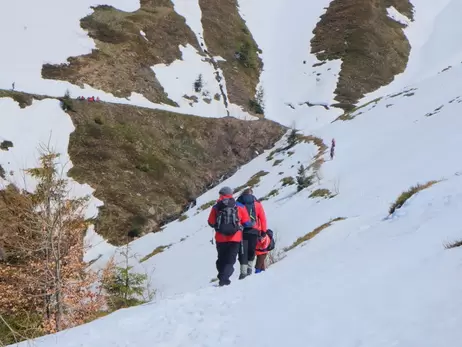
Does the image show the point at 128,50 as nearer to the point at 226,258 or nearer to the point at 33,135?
the point at 33,135

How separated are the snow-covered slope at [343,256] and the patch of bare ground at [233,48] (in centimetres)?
1876

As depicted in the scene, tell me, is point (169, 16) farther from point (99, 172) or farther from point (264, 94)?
point (99, 172)

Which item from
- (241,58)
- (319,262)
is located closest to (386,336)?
(319,262)

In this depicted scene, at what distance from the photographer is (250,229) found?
33.8 ft

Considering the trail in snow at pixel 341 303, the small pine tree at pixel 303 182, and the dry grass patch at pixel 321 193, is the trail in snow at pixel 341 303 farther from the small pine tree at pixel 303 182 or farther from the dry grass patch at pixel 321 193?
the small pine tree at pixel 303 182

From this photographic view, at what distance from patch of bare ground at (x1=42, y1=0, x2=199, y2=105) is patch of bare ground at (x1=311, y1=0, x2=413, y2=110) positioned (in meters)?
26.0

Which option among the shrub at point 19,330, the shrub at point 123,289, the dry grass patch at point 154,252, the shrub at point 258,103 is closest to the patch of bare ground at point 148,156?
the dry grass patch at point 154,252

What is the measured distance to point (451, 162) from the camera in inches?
751

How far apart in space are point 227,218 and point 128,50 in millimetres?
55563

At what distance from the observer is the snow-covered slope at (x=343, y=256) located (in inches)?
210

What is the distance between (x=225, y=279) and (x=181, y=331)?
3012mm

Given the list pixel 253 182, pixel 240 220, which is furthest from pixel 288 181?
pixel 240 220

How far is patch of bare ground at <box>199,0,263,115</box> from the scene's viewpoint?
67688 millimetres

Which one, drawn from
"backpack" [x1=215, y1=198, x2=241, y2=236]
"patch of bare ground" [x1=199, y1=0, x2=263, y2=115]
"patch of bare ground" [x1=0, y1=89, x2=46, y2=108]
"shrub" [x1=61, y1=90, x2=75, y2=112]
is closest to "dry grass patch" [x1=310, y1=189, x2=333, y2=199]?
"backpack" [x1=215, y1=198, x2=241, y2=236]
